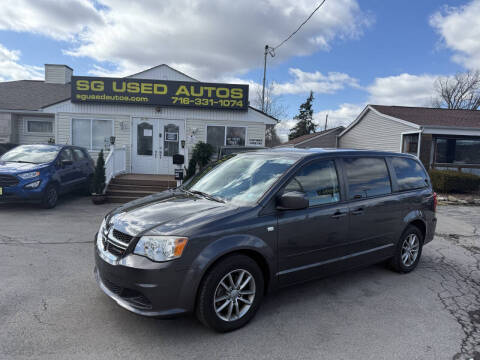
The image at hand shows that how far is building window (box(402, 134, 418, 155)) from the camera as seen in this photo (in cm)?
1656

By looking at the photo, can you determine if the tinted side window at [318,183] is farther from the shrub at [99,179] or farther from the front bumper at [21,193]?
the shrub at [99,179]

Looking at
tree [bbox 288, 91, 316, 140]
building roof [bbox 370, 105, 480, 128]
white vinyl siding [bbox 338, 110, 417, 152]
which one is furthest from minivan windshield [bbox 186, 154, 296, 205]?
tree [bbox 288, 91, 316, 140]


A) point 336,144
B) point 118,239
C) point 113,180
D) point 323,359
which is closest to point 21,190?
point 113,180

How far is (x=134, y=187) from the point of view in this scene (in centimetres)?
1084

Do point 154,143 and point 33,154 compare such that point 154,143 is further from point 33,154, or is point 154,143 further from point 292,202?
point 292,202

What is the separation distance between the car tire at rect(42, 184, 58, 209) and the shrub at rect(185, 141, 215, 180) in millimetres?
4047

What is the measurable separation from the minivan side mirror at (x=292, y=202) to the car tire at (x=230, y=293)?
0.60m

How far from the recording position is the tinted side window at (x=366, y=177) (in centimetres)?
405

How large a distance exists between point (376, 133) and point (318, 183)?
17.8m

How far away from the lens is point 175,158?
8.02 meters

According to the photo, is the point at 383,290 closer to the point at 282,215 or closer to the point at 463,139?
the point at 282,215

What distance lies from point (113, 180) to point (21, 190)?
324 centimetres

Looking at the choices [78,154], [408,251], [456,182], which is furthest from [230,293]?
[456,182]

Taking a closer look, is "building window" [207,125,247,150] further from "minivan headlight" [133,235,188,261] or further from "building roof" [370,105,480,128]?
"minivan headlight" [133,235,188,261]
